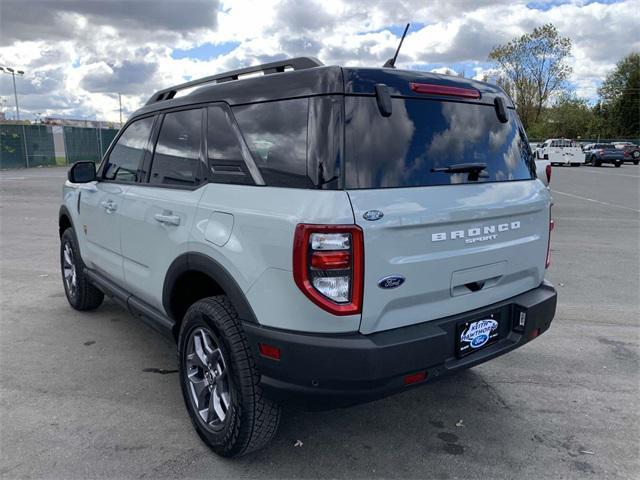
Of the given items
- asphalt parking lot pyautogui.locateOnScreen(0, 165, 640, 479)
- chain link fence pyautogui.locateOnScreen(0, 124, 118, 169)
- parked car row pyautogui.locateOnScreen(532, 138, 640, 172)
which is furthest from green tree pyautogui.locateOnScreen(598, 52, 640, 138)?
asphalt parking lot pyautogui.locateOnScreen(0, 165, 640, 479)

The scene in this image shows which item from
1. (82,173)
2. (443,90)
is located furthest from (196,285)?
(82,173)

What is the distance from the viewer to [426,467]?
2707 millimetres

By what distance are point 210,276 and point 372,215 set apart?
0.95m

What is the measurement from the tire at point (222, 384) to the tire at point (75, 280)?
2.18m

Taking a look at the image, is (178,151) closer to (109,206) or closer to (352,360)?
(109,206)

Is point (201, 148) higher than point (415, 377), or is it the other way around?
point (201, 148)

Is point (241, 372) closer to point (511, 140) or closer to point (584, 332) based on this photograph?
point (511, 140)

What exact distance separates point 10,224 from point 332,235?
976 centimetres

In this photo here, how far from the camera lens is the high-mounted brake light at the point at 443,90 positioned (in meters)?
2.62

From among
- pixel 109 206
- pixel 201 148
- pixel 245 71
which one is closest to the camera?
pixel 201 148

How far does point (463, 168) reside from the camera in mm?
2713

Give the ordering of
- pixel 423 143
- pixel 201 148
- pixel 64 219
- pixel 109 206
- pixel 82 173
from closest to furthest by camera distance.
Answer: pixel 423 143 < pixel 201 148 < pixel 109 206 < pixel 82 173 < pixel 64 219

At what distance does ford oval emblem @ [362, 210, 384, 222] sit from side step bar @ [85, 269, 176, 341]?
5.21ft

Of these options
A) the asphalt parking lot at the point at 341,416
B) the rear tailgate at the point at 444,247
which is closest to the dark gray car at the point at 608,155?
the asphalt parking lot at the point at 341,416
